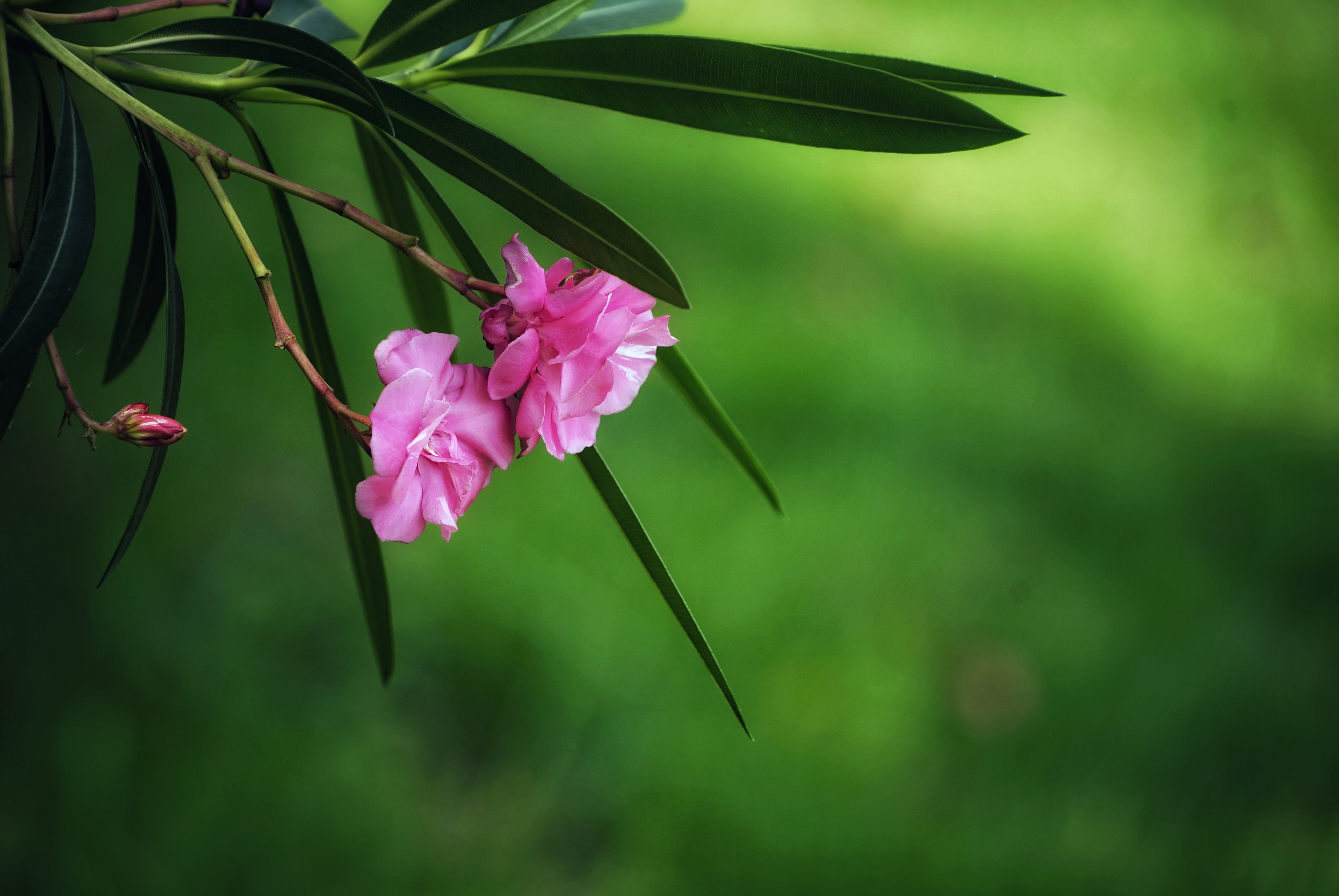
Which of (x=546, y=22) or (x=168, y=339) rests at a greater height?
(x=546, y=22)

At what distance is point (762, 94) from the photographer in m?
0.44

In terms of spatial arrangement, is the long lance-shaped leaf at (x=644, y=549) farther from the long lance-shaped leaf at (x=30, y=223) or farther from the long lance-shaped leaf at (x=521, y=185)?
the long lance-shaped leaf at (x=30, y=223)

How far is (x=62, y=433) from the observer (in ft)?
4.35

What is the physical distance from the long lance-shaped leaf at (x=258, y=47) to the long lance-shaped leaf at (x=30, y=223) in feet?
0.21

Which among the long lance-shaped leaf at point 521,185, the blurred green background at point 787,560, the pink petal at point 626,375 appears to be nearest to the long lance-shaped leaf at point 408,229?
the long lance-shaped leaf at point 521,185

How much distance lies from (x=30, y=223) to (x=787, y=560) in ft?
3.72

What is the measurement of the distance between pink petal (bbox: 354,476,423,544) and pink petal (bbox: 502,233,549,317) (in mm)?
91

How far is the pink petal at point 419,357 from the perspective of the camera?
38cm

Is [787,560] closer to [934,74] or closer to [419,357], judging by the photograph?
Answer: [934,74]

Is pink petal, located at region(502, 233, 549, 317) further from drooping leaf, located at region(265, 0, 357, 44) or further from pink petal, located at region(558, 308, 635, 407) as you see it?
drooping leaf, located at region(265, 0, 357, 44)

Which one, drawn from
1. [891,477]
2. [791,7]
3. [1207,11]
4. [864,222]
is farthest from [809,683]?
[1207,11]

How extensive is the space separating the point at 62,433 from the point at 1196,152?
84.2 inches

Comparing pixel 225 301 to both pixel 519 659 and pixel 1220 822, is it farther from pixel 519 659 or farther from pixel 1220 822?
pixel 1220 822

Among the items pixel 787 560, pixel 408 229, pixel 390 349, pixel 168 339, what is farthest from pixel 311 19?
pixel 787 560
